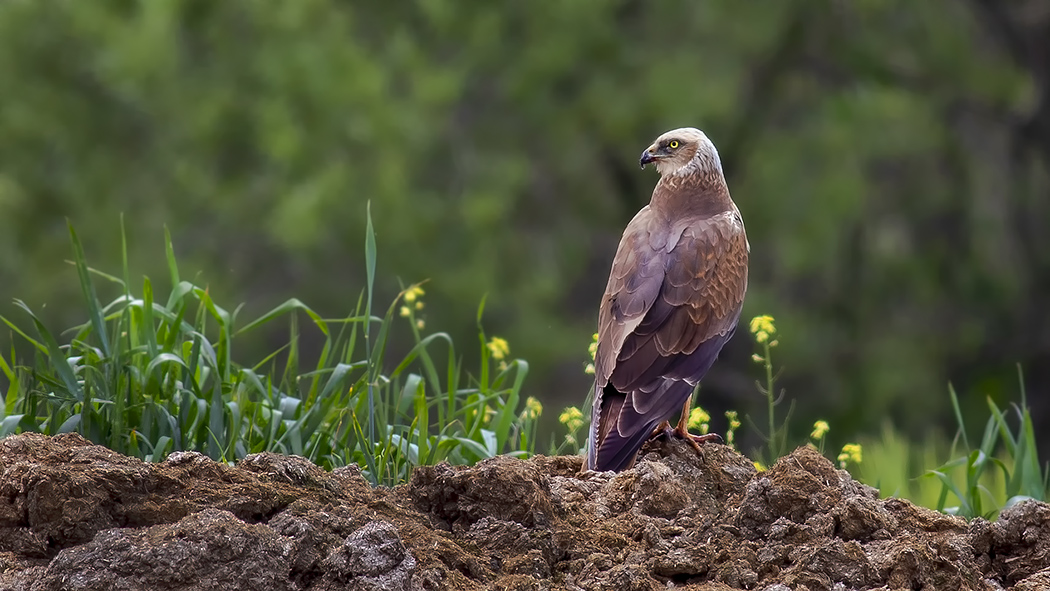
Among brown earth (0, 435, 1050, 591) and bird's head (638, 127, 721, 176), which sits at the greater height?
bird's head (638, 127, 721, 176)

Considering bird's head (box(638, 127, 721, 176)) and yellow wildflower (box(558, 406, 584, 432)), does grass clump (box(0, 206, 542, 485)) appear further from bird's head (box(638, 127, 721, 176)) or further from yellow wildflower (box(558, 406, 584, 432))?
bird's head (box(638, 127, 721, 176))

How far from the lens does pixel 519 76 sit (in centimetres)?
1245

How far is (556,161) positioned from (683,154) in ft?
27.6

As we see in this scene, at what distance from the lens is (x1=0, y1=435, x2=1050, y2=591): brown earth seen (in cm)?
239

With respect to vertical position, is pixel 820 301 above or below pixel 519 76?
below

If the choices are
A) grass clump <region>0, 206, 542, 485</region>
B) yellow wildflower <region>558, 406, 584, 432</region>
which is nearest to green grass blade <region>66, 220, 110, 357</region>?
grass clump <region>0, 206, 542, 485</region>

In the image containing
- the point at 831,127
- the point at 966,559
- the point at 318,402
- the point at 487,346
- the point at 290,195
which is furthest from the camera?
the point at 831,127

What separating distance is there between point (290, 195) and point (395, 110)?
124cm

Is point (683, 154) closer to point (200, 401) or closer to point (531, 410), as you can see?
point (531, 410)

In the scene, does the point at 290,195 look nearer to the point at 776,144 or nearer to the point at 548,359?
the point at 548,359

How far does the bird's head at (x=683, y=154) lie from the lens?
481cm

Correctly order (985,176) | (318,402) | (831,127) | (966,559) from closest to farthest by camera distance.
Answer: (966,559) → (318,402) → (831,127) → (985,176)

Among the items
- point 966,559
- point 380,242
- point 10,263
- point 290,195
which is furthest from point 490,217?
point 966,559

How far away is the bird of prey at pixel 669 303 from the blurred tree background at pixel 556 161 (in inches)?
249
